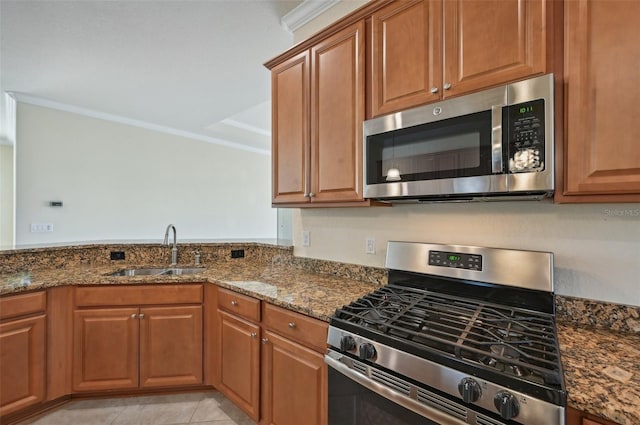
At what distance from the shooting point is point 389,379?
1100 millimetres

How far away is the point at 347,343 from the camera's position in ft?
4.02

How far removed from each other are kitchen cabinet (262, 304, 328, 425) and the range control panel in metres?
0.68

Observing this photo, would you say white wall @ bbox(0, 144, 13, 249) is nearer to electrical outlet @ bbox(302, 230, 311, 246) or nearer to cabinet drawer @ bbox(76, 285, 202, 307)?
cabinet drawer @ bbox(76, 285, 202, 307)

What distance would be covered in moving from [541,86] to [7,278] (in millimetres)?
3222

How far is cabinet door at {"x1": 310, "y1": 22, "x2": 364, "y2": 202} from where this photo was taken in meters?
1.70

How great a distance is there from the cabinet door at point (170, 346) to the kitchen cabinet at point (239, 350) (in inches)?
8.1

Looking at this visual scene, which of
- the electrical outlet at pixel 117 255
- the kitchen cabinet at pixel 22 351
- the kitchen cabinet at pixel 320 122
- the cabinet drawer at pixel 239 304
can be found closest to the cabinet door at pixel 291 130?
the kitchen cabinet at pixel 320 122

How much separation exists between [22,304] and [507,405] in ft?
8.41

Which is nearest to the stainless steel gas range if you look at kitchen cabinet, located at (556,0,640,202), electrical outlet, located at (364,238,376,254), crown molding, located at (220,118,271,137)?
electrical outlet, located at (364,238,376,254)

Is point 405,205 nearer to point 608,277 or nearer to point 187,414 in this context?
point 608,277

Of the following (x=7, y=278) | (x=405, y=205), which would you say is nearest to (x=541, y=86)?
(x=405, y=205)

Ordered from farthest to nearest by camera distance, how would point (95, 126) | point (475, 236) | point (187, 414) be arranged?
1. point (95, 126)
2. point (187, 414)
3. point (475, 236)

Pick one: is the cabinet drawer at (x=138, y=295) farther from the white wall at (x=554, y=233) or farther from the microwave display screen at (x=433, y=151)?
the microwave display screen at (x=433, y=151)

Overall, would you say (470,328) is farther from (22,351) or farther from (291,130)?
(22,351)
